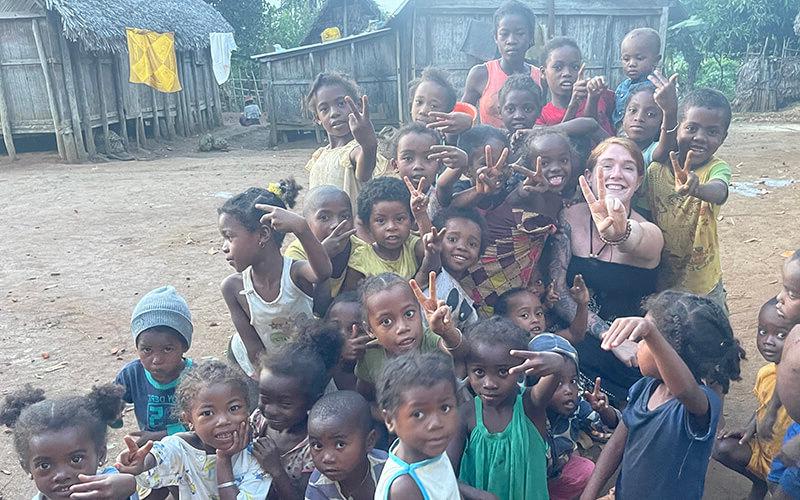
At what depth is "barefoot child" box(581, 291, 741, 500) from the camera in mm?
2371

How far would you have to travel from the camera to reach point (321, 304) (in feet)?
11.6

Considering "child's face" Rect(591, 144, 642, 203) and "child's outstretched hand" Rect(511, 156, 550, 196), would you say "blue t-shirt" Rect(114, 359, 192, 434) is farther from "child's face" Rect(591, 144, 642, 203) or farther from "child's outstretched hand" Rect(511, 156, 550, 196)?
"child's face" Rect(591, 144, 642, 203)

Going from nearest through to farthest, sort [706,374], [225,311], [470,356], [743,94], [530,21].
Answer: [706,374] → [470,356] → [530,21] → [225,311] → [743,94]

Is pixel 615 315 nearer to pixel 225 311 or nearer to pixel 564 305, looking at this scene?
pixel 564 305

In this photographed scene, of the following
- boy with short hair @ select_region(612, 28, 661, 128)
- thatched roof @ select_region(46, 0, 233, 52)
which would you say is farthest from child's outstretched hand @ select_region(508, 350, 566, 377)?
thatched roof @ select_region(46, 0, 233, 52)

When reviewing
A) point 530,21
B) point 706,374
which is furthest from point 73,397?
point 530,21

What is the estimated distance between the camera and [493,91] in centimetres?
531

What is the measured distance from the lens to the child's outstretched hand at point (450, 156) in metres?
3.67

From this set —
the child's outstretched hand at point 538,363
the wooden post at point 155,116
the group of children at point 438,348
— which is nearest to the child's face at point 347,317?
the group of children at point 438,348

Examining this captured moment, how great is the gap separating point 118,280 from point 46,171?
807 centimetres

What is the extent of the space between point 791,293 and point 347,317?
2040 mm

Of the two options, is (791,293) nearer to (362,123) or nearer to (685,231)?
(685,231)

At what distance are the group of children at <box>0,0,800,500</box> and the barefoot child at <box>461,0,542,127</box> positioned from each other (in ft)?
2.30

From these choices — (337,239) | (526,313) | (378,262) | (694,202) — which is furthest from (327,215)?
(694,202)
